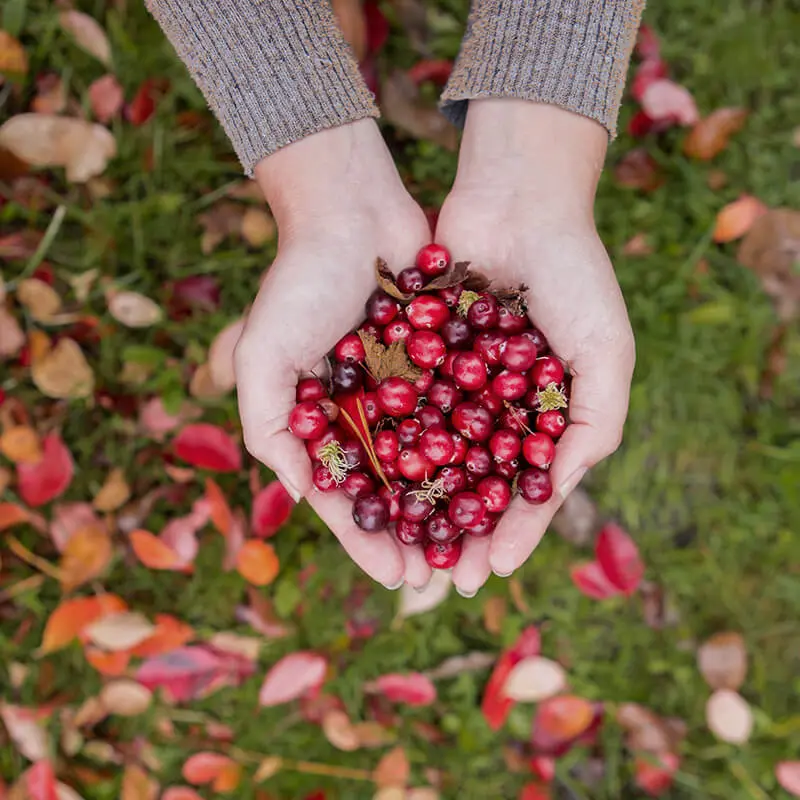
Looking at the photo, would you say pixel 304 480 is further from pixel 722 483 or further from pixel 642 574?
pixel 722 483

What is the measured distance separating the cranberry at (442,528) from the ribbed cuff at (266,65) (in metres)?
1.18

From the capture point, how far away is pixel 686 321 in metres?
3.58

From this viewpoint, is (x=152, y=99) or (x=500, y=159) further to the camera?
(x=152, y=99)

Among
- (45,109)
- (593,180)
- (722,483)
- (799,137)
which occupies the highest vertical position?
(45,109)

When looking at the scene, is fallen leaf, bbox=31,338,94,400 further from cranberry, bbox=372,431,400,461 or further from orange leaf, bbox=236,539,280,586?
cranberry, bbox=372,431,400,461

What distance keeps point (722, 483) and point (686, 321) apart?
2.18ft

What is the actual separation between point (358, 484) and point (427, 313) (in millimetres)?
530

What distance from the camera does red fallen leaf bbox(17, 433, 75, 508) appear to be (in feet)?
11.2

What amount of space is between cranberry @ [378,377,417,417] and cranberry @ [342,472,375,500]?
0.20 m

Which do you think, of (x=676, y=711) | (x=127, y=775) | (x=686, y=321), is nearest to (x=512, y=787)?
(x=676, y=711)

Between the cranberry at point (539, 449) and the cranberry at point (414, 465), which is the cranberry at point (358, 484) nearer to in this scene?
the cranberry at point (414, 465)

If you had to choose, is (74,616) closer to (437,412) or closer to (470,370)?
(437,412)

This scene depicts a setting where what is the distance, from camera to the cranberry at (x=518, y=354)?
245 cm

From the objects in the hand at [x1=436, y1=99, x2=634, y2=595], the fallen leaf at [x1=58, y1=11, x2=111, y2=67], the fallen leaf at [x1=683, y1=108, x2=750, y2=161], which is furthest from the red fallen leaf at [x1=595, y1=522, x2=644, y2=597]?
the fallen leaf at [x1=58, y1=11, x2=111, y2=67]
